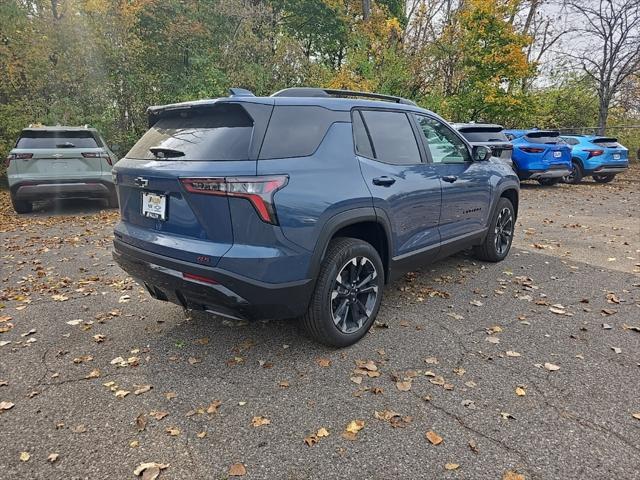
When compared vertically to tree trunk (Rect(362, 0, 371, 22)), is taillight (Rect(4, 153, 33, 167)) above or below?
below

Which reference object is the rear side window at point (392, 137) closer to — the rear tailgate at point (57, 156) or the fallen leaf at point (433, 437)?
the fallen leaf at point (433, 437)

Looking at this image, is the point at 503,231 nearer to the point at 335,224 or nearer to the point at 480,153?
the point at 480,153

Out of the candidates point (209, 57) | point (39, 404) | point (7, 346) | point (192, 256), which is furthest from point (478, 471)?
point (209, 57)

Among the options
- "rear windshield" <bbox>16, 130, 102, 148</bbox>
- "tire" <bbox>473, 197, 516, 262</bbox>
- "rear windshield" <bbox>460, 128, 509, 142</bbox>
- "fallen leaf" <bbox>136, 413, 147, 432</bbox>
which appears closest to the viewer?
"fallen leaf" <bbox>136, 413, 147, 432</bbox>

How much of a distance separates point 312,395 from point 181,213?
1.42 metres

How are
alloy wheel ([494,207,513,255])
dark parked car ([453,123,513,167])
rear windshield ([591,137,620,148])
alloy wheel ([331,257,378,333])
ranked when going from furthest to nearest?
rear windshield ([591,137,620,148]) → dark parked car ([453,123,513,167]) → alloy wheel ([494,207,513,255]) → alloy wheel ([331,257,378,333])

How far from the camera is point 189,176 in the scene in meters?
2.62

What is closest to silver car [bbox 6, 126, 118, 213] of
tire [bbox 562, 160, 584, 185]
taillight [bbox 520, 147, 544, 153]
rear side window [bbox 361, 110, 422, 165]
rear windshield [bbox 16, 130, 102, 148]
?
rear windshield [bbox 16, 130, 102, 148]

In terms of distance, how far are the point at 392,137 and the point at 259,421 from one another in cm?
245

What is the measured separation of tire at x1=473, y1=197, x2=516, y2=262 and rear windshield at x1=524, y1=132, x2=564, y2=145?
24.7 feet

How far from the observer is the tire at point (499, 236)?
518cm

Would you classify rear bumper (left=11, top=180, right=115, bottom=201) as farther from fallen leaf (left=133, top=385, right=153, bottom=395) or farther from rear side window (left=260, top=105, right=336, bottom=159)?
rear side window (left=260, top=105, right=336, bottom=159)

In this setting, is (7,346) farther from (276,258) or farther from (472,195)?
(472,195)

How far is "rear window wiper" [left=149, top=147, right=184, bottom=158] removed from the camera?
9.30 feet
